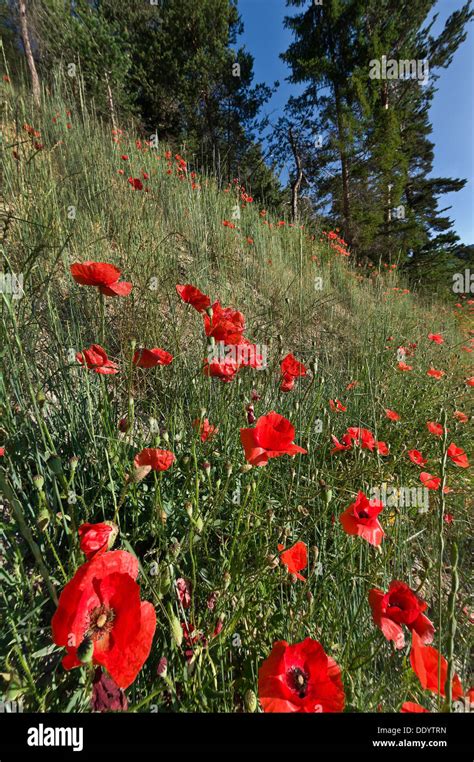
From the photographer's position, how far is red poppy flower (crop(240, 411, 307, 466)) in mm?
633

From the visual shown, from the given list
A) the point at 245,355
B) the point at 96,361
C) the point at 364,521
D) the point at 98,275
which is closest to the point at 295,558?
the point at 364,521

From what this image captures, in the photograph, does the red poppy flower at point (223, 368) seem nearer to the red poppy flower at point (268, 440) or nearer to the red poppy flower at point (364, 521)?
the red poppy flower at point (268, 440)

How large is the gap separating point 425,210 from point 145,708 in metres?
11.7

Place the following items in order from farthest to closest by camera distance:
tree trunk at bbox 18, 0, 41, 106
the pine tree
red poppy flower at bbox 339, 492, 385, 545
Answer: the pine tree
tree trunk at bbox 18, 0, 41, 106
red poppy flower at bbox 339, 492, 385, 545

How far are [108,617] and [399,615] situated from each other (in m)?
0.45

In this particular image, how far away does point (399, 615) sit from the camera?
0.52m

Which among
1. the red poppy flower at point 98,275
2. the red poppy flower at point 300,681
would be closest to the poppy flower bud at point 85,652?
the red poppy flower at point 300,681

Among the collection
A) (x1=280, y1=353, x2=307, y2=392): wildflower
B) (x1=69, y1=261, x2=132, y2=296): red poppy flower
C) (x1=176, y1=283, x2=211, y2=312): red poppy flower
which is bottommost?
→ (x1=280, y1=353, x2=307, y2=392): wildflower

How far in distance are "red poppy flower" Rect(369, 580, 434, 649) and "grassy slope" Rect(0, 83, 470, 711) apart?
5 cm

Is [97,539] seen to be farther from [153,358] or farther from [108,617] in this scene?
[153,358]

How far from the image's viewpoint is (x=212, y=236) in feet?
9.32
